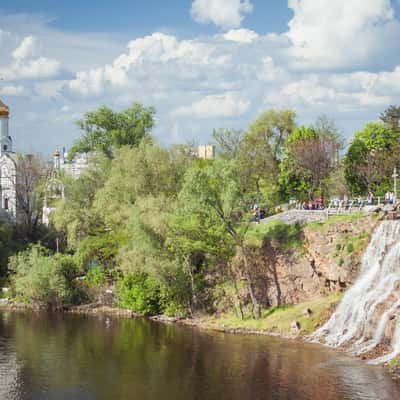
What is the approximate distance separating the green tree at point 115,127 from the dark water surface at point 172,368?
3256 cm

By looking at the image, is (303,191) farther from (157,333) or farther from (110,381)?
(110,381)

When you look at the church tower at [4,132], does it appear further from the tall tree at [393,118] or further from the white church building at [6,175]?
the tall tree at [393,118]

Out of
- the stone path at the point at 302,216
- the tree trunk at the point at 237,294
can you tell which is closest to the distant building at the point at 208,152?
the stone path at the point at 302,216

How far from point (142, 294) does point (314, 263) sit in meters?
14.0

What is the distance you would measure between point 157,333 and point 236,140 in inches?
1180

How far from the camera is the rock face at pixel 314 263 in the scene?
46500 millimetres

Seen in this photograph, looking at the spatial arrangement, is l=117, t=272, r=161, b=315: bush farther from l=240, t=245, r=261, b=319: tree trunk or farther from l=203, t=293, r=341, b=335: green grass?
l=240, t=245, r=261, b=319: tree trunk

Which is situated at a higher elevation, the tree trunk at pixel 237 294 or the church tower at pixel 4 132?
the church tower at pixel 4 132

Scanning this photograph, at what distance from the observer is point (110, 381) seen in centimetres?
3541

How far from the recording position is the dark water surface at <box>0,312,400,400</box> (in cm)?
3294

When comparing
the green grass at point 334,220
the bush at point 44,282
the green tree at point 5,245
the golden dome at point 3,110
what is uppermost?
the golden dome at point 3,110

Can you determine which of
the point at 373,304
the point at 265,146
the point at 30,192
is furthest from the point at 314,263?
the point at 30,192

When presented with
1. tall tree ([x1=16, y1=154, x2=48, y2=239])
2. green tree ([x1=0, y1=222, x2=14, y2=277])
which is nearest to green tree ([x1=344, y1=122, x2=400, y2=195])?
tall tree ([x1=16, y1=154, x2=48, y2=239])

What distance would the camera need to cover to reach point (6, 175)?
8612 centimetres
